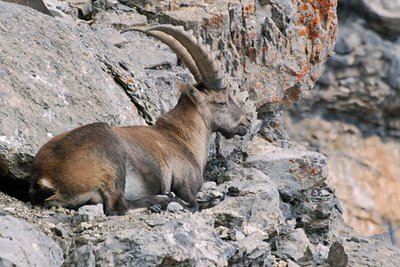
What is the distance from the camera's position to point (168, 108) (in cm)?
1067

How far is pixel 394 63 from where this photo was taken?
19.5 m

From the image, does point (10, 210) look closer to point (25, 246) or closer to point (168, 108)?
point (25, 246)

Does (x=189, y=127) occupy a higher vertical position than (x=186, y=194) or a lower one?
higher

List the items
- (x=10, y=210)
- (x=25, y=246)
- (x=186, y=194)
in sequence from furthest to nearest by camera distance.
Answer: (x=186, y=194)
(x=10, y=210)
(x=25, y=246)

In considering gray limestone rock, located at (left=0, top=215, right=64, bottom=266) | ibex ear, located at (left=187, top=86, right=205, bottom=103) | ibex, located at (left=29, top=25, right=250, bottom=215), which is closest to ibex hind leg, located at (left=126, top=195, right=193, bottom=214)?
ibex, located at (left=29, top=25, right=250, bottom=215)

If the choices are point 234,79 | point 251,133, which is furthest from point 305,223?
point 234,79

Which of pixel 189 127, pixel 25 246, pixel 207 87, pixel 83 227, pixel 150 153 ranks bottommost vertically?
pixel 189 127

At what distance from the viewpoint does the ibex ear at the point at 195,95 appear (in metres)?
9.77

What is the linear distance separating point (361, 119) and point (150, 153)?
11993 millimetres

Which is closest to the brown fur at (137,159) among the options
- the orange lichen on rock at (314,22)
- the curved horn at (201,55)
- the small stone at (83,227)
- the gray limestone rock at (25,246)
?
the curved horn at (201,55)

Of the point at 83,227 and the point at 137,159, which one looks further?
the point at 137,159

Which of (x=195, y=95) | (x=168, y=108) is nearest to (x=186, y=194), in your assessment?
(x=195, y=95)

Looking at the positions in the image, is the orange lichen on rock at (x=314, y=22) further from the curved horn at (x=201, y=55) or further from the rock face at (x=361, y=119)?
the rock face at (x=361, y=119)

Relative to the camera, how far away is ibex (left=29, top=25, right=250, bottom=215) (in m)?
7.23
